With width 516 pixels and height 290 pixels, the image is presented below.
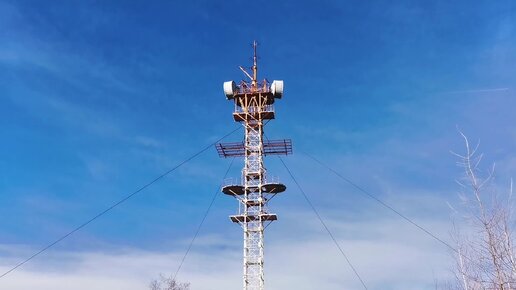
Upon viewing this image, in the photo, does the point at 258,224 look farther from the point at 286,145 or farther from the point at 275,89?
the point at 275,89

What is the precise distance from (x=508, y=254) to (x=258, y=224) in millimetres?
36023

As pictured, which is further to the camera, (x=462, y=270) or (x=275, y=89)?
(x=275, y=89)

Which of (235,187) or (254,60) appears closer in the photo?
(235,187)

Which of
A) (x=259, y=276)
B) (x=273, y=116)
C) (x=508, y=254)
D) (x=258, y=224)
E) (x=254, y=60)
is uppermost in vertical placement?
(x=254, y=60)

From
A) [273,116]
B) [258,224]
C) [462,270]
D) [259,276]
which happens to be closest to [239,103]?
[273,116]

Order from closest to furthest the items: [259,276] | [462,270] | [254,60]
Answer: [462,270] < [259,276] < [254,60]

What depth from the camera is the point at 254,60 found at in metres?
56.6

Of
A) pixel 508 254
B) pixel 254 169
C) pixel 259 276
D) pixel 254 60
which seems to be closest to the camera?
pixel 508 254

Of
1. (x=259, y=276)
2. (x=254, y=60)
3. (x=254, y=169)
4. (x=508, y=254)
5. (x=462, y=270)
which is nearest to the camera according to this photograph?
(x=508, y=254)

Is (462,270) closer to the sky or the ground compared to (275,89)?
closer to the ground

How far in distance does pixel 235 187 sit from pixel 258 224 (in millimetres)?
4051

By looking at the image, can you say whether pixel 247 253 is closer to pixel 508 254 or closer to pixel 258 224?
pixel 258 224

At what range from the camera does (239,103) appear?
54.3 m

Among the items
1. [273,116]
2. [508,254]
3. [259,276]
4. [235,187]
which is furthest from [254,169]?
[508,254]
